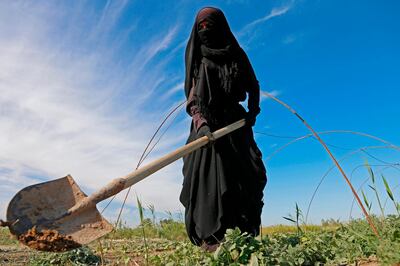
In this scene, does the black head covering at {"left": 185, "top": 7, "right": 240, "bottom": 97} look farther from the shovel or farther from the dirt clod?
the dirt clod

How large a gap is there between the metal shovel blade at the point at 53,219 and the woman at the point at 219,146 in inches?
44.2

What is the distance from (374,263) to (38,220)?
235 centimetres

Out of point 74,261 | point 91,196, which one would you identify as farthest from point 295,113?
point 74,261

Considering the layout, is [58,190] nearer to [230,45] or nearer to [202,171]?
[202,171]

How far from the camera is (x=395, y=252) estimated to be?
2.59m

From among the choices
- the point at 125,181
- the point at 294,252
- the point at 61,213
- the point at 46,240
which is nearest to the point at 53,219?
the point at 61,213

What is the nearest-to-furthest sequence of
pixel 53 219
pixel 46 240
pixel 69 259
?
pixel 46 240
pixel 53 219
pixel 69 259

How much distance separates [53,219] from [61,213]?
67mm

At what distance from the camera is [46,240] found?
2.61 meters

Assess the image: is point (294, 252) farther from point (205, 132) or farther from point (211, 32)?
point (211, 32)

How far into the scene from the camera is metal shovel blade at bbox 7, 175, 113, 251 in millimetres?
2621

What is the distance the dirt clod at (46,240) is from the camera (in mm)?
2594

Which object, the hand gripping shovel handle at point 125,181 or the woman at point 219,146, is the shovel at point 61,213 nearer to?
the hand gripping shovel handle at point 125,181

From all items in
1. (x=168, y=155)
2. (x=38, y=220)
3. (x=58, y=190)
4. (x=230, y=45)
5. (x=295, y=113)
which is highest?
(x=230, y=45)
